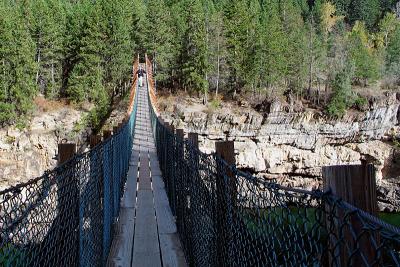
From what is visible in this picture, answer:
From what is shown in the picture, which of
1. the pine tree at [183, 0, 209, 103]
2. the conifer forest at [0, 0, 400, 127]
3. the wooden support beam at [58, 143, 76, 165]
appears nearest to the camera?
the wooden support beam at [58, 143, 76, 165]

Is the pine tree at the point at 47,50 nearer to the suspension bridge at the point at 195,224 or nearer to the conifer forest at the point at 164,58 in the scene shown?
the conifer forest at the point at 164,58

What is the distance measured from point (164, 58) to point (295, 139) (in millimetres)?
14784

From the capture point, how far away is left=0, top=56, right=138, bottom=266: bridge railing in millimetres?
1784

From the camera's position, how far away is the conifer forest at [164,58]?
1528 inches

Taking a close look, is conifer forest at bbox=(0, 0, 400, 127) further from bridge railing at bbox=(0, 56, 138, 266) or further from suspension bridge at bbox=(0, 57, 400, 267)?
bridge railing at bbox=(0, 56, 138, 266)

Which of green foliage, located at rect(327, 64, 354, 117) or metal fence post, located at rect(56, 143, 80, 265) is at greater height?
green foliage, located at rect(327, 64, 354, 117)

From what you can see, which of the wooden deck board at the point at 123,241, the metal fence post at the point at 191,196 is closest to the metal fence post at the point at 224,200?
the metal fence post at the point at 191,196

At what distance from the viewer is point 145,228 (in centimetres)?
520

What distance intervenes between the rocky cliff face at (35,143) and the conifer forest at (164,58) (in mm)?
1698

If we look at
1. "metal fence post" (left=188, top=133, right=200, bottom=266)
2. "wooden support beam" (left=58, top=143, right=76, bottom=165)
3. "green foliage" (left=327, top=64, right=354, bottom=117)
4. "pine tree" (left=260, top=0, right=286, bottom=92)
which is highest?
"pine tree" (left=260, top=0, right=286, bottom=92)

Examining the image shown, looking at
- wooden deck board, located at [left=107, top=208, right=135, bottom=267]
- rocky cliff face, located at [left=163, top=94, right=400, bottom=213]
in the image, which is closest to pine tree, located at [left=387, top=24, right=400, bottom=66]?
rocky cliff face, located at [left=163, top=94, right=400, bottom=213]

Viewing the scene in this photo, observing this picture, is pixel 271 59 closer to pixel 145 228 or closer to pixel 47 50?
pixel 47 50

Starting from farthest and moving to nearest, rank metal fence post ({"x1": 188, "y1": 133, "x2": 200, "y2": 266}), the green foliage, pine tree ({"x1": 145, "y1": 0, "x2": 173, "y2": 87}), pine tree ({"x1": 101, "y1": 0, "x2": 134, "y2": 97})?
pine tree ({"x1": 145, "y1": 0, "x2": 173, "y2": 87}) < pine tree ({"x1": 101, "y1": 0, "x2": 134, "y2": 97}) < the green foliage < metal fence post ({"x1": 188, "y1": 133, "x2": 200, "y2": 266})

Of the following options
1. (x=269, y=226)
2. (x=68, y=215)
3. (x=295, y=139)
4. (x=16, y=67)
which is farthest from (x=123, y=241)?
(x=16, y=67)
